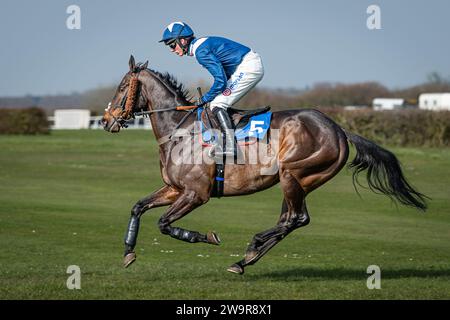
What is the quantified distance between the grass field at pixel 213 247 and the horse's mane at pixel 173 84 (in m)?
2.21

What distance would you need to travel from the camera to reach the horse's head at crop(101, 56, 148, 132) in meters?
10.3

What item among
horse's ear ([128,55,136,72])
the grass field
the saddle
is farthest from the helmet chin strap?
the grass field

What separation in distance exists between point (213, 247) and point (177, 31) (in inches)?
216

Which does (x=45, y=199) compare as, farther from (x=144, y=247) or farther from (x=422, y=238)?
(x=422, y=238)

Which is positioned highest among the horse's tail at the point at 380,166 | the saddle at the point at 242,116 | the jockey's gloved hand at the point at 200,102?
the jockey's gloved hand at the point at 200,102

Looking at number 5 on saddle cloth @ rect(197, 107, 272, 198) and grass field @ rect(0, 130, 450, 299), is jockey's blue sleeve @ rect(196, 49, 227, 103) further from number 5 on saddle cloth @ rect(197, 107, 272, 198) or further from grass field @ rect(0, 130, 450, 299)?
grass field @ rect(0, 130, 450, 299)

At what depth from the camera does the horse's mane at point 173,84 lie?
10.4 meters

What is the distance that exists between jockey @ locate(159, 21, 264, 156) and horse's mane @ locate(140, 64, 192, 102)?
0.40 m

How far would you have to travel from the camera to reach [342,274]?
35.5ft

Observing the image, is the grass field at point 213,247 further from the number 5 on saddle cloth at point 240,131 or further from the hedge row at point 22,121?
the hedge row at point 22,121

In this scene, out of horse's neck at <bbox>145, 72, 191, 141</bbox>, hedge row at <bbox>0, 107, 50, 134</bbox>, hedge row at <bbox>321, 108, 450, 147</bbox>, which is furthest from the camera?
hedge row at <bbox>0, 107, 50, 134</bbox>

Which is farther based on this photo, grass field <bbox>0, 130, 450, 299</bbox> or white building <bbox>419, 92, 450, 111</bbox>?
white building <bbox>419, 92, 450, 111</bbox>

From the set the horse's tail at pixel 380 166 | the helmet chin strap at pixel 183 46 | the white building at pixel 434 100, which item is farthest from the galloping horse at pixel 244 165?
the white building at pixel 434 100
